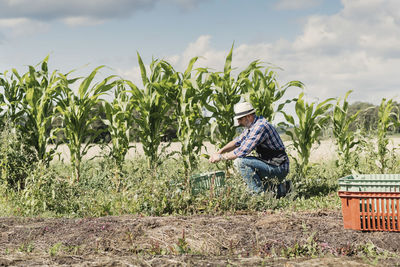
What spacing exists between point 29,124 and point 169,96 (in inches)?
95.2

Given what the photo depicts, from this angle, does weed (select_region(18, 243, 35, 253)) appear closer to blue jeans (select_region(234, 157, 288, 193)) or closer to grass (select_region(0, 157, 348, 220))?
grass (select_region(0, 157, 348, 220))

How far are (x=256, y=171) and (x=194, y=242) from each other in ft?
7.27

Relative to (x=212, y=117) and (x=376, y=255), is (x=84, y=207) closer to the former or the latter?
(x=212, y=117)

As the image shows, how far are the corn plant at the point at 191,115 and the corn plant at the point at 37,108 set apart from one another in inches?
80.0

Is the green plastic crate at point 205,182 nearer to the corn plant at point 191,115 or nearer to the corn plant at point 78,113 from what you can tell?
the corn plant at point 191,115

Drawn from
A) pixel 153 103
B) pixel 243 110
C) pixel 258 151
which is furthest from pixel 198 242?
pixel 153 103

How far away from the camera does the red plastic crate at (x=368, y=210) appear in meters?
4.00

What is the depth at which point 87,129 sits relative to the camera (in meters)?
6.86

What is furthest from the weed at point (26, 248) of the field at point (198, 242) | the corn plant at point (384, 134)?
the corn plant at point (384, 134)

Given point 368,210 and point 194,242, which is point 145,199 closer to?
point 194,242

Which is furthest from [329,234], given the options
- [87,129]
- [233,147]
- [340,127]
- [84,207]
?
[87,129]

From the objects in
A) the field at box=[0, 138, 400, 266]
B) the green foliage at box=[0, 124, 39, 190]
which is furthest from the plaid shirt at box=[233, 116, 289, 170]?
the green foliage at box=[0, 124, 39, 190]

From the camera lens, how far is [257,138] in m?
5.50

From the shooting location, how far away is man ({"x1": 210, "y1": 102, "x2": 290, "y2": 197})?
5512 millimetres
